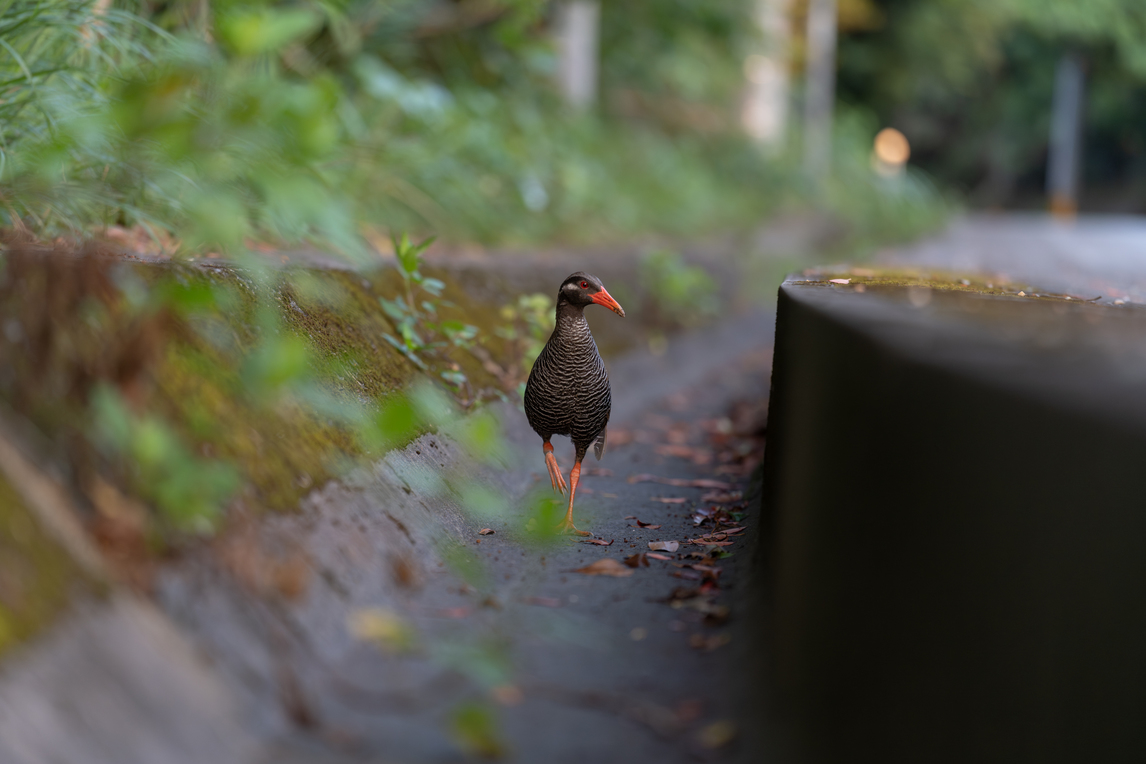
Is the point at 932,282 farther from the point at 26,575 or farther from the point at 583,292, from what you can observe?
the point at 26,575

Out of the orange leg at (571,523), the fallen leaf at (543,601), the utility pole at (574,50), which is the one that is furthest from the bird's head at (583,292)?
the utility pole at (574,50)

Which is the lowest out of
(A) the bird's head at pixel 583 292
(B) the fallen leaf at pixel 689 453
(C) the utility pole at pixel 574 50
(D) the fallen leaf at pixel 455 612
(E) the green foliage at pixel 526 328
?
(B) the fallen leaf at pixel 689 453

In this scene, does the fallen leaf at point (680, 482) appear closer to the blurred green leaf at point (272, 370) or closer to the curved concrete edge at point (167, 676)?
the curved concrete edge at point (167, 676)

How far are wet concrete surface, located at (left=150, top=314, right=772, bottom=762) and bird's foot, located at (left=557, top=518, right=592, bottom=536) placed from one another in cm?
4

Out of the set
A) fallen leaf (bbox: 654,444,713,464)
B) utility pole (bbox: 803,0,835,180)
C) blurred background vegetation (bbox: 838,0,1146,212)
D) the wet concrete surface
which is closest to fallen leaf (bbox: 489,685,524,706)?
the wet concrete surface

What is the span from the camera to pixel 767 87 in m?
19.2

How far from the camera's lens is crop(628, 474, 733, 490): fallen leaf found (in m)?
4.05

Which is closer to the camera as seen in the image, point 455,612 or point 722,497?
point 455,612

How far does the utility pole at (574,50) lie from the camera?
1070cm

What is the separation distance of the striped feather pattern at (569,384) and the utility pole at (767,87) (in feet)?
48.9

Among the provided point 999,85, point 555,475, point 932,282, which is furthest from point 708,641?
point 999,85

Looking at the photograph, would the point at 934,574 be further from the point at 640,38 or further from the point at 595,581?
the point at 640,38

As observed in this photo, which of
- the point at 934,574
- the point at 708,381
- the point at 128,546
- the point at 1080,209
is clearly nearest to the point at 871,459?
the point at 934,574

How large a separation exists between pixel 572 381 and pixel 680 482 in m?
0.93
